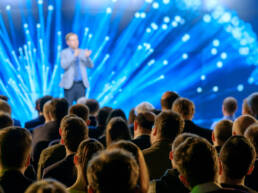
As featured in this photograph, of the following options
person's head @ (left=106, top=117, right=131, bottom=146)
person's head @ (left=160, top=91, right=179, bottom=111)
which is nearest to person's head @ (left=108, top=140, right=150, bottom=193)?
person's head @ (left=106, top=117, right=131, bottom=146)

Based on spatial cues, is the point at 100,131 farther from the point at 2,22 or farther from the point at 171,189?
the point at 2,22

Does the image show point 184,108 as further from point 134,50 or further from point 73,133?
point 134,50

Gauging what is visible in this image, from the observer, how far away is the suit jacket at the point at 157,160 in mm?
2686

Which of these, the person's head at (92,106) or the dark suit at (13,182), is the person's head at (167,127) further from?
the person's head at (92,106)

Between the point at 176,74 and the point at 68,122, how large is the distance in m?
6.38

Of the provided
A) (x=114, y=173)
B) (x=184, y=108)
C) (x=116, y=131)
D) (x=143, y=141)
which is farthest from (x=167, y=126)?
(x=114, y=173)

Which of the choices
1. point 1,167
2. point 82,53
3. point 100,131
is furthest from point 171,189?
point 82,53

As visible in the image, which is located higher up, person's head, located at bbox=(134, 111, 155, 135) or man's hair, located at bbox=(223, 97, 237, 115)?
man's hair, located at bbox=(223, 97, 237, 115)

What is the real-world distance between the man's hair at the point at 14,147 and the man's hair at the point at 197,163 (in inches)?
32.3

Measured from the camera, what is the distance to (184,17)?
8.75m

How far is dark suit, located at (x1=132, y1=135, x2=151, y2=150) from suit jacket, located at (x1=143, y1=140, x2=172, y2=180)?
1.55ft

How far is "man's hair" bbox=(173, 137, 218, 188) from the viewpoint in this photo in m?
1.73

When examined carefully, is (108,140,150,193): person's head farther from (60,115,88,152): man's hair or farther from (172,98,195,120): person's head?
(172,98,195,120): person's head

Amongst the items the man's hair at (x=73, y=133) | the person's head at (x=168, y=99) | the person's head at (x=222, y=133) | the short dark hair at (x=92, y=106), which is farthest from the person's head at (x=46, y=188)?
the short dark hair at (x=92, y=106)
